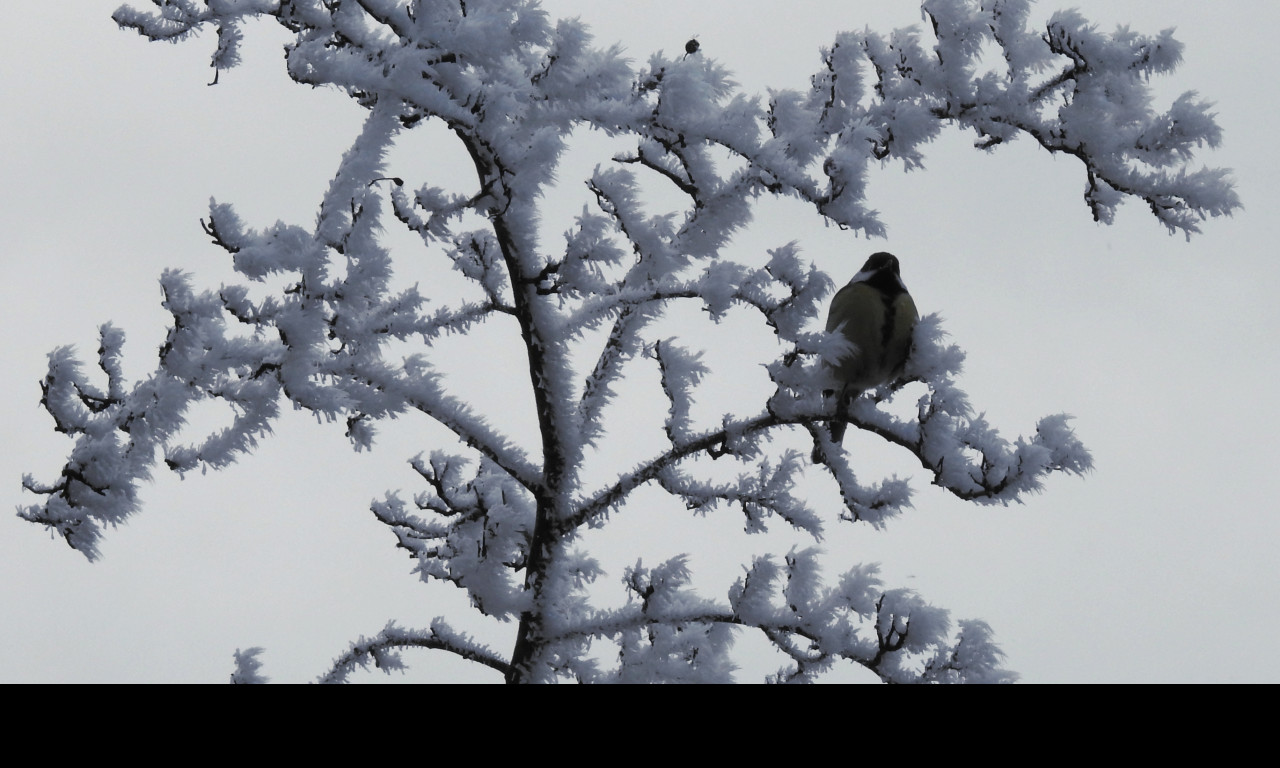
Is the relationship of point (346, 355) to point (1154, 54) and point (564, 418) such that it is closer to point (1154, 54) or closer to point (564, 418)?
point (564, 418)

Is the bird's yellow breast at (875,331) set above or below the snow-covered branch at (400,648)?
above

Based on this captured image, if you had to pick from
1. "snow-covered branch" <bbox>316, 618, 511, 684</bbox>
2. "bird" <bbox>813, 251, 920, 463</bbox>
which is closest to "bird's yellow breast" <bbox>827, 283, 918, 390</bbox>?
"bird" <bbox>813, 251, 920, 463</bbox>

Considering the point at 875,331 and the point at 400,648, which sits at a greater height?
the point at 875,331

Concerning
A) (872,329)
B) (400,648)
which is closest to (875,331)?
(872,329)

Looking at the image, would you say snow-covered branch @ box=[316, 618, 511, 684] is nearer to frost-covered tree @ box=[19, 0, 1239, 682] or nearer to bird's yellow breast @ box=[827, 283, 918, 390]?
frost-covered tree @ box=[19, 0, 1239, 682]

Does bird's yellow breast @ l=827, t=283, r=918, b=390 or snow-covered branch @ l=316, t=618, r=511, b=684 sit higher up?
bird's yellow breast @ l=827, t=283, r=918, b=390

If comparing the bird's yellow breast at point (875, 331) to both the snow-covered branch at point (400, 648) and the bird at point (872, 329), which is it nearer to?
the bird at point (872, 329)

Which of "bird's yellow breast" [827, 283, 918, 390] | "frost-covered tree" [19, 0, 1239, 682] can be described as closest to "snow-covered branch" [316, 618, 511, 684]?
"frost-covered tree" [19, 0, 1239, 682]

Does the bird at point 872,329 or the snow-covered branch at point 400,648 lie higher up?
the bird at point 872,329

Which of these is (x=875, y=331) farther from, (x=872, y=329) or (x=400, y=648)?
(x=400, y=648)

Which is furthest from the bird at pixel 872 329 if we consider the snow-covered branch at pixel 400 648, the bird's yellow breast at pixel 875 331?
the snow-covered branch at pixel 400 648

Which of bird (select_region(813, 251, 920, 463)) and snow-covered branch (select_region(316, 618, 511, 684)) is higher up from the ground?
bird (select_region(813, 251, 920, 463))

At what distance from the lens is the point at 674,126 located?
12.1 ft
